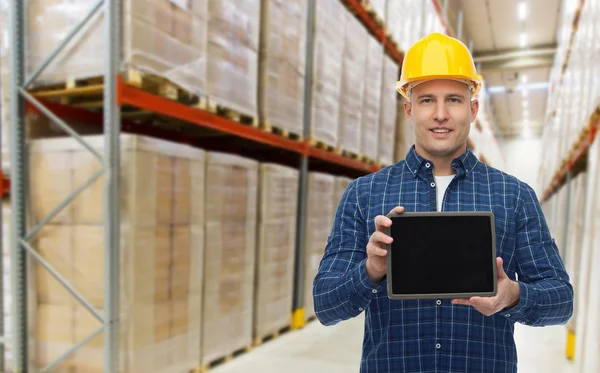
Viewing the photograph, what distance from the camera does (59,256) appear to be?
3.21 meters

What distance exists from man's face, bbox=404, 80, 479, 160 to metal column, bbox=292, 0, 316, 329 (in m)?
3.94

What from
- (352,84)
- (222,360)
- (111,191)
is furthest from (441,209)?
(352,84)

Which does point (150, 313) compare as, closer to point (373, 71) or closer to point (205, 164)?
point (205, 164)

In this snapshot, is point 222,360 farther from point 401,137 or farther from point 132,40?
point 401,137

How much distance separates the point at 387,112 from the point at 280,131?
126 inches

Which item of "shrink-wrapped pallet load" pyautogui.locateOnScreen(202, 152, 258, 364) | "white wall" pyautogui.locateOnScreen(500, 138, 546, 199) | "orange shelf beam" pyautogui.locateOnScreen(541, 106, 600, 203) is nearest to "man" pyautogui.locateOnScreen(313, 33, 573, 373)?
"shrink-wrapped pallet load" pyautogui.locateOnScreen(202, 152, 258, 364)

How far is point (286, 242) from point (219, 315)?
4.40ft

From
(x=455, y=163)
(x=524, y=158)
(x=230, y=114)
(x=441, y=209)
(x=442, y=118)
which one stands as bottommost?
(x=441, y=209)

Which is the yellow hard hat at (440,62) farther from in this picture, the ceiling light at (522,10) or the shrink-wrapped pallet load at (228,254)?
the ceiling light at (522,10)

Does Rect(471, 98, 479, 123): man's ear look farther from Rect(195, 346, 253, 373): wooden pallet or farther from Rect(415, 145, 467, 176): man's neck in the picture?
Rect(195, 346, 253, 373): wooden pallet

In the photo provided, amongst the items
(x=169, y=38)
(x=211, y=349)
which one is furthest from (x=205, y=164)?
(x=211, y=349)

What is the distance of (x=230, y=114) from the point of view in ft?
13.2

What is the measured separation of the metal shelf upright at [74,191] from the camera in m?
2.93

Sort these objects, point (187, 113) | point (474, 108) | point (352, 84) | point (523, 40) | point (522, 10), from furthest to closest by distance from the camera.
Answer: point (523, 40) → point (522, 10) → point (352, 84) → point (187, 113) → point (474, 108)
